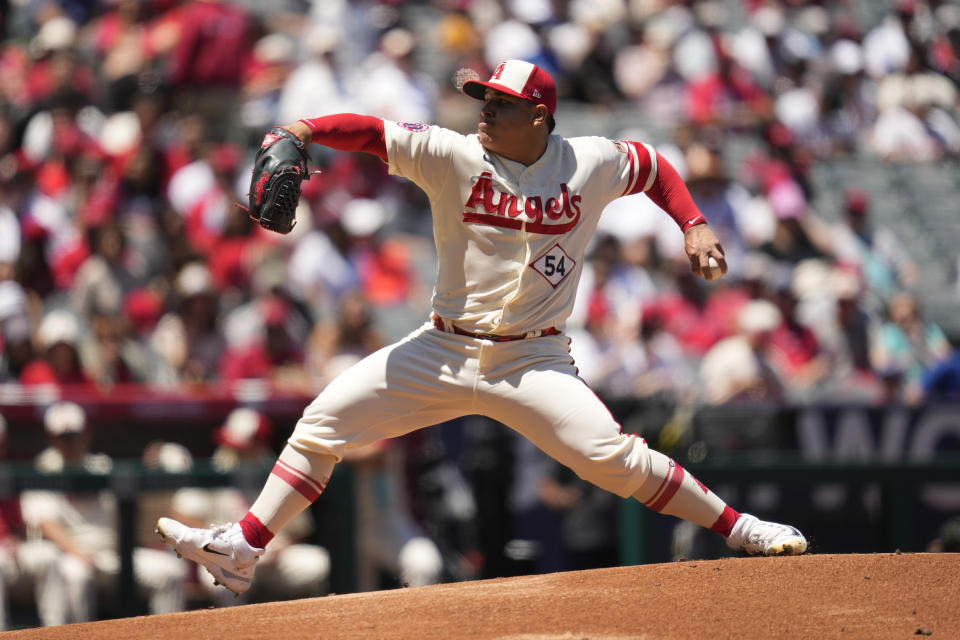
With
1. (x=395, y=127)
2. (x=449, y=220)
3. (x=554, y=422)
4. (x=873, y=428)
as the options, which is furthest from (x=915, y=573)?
(x=873, y=428)

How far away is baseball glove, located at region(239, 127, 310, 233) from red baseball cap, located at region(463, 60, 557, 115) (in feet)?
2.32

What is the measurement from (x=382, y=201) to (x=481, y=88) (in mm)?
5329

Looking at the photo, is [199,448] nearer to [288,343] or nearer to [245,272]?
[288,343]

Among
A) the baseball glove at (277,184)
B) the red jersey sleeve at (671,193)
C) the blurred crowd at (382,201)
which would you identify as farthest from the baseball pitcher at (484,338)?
the blurred crowd at (382,201)

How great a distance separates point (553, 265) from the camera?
4.90 metres

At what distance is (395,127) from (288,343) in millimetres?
3824

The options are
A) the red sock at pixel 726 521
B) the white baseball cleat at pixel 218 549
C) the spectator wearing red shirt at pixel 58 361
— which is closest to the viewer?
the white baseball cleat at pixel 218 549

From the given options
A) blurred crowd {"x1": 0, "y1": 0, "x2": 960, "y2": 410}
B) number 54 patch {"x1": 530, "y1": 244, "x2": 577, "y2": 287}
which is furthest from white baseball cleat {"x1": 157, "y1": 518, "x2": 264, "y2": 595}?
blurred crowd {"x1": 0, "y1": 0, "x2": 960, "y2": 410}

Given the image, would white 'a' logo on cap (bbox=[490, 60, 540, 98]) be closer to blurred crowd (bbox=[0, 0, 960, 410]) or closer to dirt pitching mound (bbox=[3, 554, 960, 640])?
dirt pitching mound (bbox=[3, 554, 960, 640])

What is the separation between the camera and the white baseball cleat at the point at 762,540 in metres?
5.12

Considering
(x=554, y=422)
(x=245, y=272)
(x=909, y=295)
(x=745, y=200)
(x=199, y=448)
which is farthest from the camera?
(x=745, y=200)

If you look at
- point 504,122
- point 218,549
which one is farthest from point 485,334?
point 218,549

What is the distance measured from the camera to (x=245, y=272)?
9242mm

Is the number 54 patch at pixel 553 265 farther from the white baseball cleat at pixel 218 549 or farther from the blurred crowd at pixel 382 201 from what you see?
the blurred crowd at pixel 382 201
